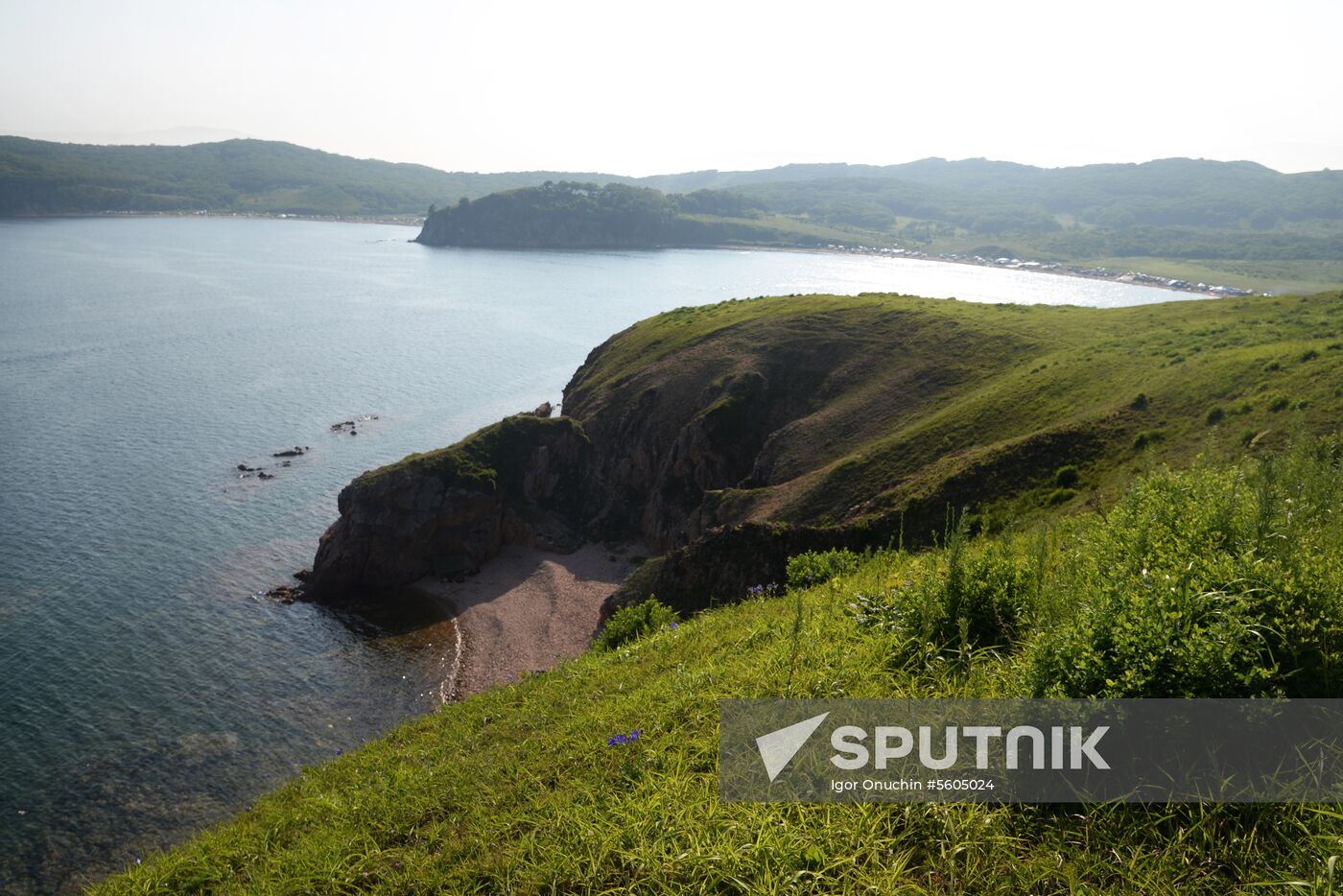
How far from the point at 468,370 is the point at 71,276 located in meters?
136

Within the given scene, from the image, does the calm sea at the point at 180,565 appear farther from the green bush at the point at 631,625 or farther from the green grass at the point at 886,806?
the green grass at the point at 886,806

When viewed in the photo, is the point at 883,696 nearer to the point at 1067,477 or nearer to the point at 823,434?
the point at 1067,477

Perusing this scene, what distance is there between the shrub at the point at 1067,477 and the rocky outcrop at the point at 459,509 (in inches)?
1684

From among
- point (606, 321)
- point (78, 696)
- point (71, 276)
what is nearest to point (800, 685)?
point (78, 696)

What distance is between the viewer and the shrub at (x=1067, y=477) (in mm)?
35969

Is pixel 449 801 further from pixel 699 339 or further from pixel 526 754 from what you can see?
pixel 699 339

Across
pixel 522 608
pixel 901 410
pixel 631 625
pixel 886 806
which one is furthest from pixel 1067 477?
pixel 522 608

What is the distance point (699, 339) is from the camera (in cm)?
8106

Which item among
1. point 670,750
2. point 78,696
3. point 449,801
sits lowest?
point 78,696

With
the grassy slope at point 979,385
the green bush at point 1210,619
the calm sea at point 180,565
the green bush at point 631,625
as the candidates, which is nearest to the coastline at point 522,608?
the calm sea at point 180,565

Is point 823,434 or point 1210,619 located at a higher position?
point 1210,619

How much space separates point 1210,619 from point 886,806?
3.59 meters

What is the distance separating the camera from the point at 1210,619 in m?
6.62

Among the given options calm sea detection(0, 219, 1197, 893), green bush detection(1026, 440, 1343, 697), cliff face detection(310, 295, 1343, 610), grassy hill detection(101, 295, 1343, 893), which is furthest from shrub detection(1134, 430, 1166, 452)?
calm sea detection(0, 219, 1197, 893)
